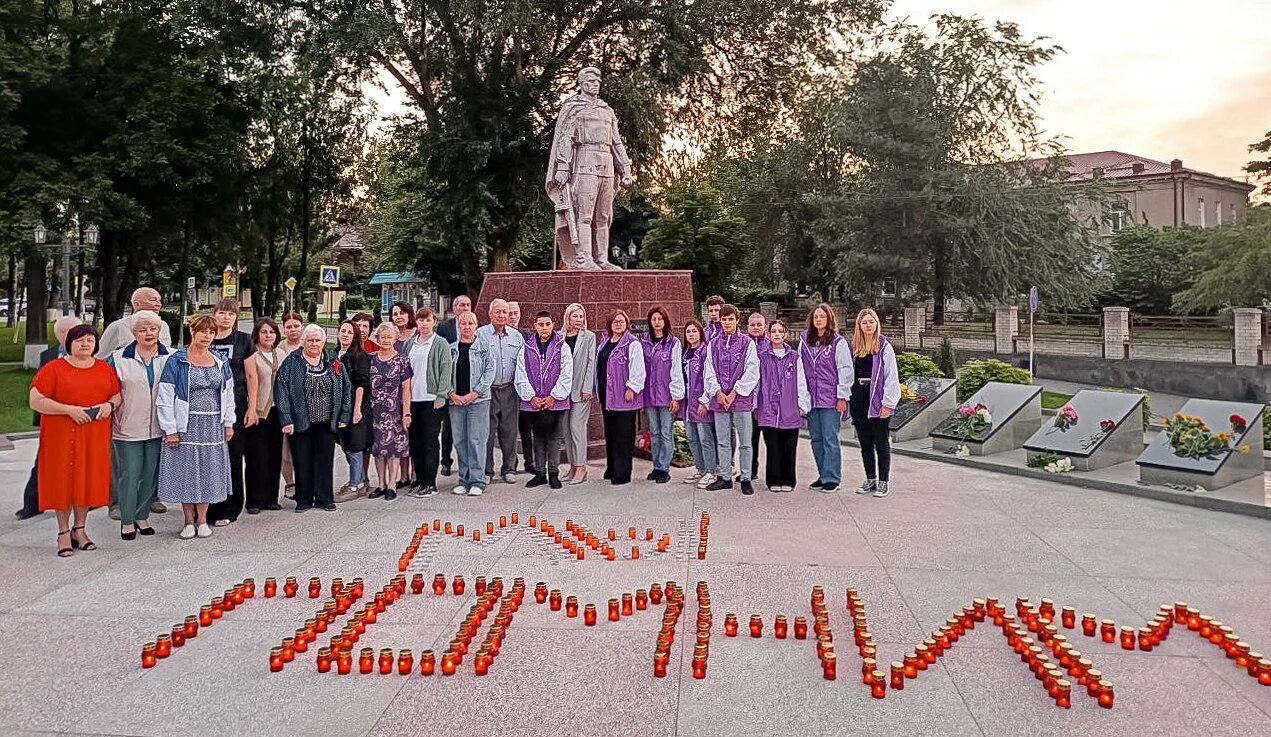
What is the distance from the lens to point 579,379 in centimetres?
925

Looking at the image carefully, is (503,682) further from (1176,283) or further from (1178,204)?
(1178,204)

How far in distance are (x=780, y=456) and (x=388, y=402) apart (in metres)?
3.87

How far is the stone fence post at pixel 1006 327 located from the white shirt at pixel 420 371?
24166 millimetres

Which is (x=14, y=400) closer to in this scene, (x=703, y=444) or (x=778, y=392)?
(x=703, y=444)

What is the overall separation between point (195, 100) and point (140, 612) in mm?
21653

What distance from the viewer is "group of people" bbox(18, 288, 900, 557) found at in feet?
23.5

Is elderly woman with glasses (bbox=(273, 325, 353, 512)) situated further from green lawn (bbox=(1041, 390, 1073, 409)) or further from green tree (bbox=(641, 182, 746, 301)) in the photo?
green tree (bbox=(641, 182, 746, 301))

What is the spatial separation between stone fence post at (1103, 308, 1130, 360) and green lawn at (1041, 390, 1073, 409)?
4.14 m

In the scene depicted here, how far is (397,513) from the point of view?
26.4ft

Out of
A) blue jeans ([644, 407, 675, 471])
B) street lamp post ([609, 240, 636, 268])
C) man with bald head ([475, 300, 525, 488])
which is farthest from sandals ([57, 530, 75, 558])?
street lamp post ([609, 240, 636, 268])

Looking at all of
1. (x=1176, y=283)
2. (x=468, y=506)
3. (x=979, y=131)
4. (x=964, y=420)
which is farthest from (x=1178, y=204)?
(x=468, y=506)

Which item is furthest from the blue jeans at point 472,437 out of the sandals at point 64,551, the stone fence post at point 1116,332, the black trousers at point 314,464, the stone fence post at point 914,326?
the stone fence post at point 914,326

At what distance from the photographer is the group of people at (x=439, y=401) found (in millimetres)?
7148

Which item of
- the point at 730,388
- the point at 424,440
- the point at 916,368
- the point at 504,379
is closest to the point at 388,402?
the point at 424,440
